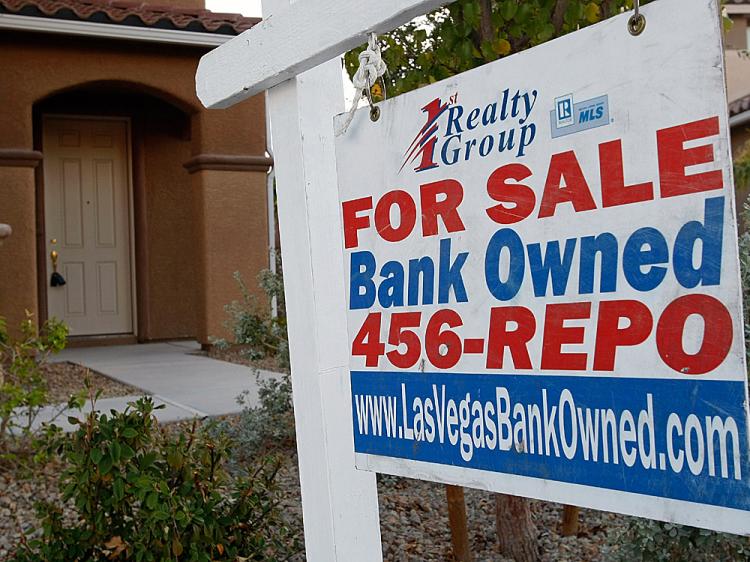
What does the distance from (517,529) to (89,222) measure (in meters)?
8.45

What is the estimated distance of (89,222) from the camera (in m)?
10.6

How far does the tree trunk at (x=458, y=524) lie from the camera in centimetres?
307

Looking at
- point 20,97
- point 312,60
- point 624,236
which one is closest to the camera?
point 624,236

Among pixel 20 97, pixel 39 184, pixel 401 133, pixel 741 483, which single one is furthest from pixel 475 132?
pixel 39 184

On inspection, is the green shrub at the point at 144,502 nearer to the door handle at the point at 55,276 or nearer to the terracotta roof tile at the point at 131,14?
the terracotta roof tile at the point at 131,14

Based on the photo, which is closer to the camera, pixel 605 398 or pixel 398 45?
pixel 605 398

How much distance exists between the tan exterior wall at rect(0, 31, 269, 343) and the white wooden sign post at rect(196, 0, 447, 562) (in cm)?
702

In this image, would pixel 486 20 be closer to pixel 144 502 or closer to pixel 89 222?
pixel 144 502

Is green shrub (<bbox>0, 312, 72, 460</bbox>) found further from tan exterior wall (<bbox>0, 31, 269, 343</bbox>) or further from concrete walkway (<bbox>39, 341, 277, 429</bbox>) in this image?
tan exterior wall (<bbox>0, 31, 269, 343</bbox>)

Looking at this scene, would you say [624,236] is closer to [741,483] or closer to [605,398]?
[605,398]

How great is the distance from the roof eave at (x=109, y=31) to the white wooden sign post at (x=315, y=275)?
23.0 feet

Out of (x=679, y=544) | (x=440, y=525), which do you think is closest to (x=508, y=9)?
(x=679, y=544)

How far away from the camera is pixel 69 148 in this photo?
412 inches

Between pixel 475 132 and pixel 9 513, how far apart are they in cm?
343
